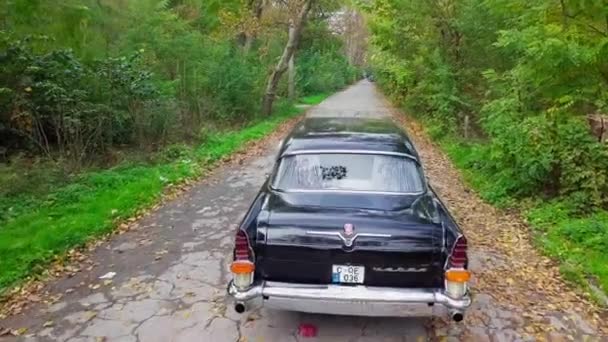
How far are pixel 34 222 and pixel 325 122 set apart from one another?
435cm

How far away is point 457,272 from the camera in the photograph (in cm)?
383

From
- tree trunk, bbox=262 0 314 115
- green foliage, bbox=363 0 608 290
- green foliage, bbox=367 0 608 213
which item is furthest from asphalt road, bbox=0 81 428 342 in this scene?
tree trunk, bbox=262 0 314 115

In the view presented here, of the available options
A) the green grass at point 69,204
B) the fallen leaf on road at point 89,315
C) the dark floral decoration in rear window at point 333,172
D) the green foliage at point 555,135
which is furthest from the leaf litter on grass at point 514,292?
the green grass at point 69,204

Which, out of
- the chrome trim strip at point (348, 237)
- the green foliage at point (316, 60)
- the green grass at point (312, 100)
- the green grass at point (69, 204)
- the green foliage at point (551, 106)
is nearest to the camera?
the chrome trim strip at point (348, 237)

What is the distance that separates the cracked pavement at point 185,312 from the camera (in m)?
4.41

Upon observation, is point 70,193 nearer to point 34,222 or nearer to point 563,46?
point 34,222

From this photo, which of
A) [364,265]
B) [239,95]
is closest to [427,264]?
[364,265]

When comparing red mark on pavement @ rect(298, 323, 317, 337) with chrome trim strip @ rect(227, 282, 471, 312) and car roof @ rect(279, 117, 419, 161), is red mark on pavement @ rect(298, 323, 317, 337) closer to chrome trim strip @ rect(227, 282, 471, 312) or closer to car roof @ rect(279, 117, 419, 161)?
chrome trim strip @ rect(227, 282, 471, 312)

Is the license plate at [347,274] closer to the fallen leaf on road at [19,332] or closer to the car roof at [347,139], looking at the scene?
the car roof at [347,139]

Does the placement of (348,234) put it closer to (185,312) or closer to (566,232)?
(185,312)

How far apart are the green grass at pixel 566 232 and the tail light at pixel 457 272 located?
240cm

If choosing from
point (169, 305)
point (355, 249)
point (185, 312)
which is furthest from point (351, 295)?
point (169, 305)

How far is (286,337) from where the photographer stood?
14.3 feet

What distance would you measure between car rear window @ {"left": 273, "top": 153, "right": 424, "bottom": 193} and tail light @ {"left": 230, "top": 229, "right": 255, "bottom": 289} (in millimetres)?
A: 872
